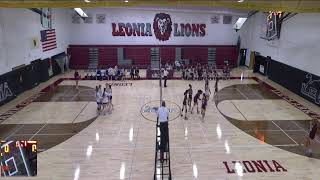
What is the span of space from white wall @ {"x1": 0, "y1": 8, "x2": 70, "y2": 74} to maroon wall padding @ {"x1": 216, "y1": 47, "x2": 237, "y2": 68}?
19.2 meters

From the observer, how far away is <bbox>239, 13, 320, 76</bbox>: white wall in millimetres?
22083

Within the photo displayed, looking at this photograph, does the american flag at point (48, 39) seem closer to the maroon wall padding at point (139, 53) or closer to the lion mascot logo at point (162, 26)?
the maroon wall padding at point (139, 53)

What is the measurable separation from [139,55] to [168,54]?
136 inches

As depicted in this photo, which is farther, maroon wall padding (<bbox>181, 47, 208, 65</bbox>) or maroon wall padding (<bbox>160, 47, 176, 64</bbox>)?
maroon wall padding (<bbox>181, 47, 208, 65</bbox>)

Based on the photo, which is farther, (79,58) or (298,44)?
(79,58)

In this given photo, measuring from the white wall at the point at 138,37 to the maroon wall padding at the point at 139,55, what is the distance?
2.51ft

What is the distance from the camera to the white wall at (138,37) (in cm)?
3509

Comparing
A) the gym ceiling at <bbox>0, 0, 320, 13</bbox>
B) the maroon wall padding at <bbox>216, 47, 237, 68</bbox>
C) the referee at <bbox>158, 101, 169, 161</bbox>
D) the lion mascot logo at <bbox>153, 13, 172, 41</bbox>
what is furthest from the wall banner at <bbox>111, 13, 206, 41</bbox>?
the referee at <bbox>158, 101, 169, 161</bbox>

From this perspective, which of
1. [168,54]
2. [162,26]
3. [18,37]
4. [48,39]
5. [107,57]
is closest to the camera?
[18,37]

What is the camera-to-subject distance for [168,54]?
118ft

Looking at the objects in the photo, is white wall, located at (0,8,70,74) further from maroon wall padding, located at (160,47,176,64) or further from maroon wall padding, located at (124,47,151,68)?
maroon wall padding, located at (160,47,176,64)
